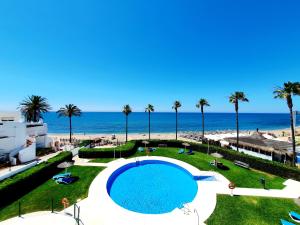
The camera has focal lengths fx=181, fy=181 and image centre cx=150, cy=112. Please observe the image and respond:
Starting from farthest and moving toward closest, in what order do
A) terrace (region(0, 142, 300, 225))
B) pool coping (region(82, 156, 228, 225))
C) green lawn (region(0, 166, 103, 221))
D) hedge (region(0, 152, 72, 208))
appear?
hedge (region(0, 152, 72, 208)), green lawn (region(0, 166, 103, 221)), terrace (region(0, 142, 300, 225)), pool coping (region(82, 156, 228, 225))

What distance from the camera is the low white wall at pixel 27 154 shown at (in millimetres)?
26333

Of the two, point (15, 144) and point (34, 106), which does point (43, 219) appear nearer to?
point (15, 144)

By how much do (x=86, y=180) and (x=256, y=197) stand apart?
18567mm

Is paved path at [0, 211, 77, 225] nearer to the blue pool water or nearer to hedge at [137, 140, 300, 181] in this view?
the blue pool water

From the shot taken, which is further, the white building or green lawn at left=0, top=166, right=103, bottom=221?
the white building

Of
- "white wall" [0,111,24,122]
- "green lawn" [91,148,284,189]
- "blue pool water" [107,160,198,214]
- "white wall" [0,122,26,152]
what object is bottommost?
"blue pool water" [107,160,198,214]

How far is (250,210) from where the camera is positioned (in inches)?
615

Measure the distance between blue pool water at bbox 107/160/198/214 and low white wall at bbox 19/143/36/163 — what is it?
46.0 feet

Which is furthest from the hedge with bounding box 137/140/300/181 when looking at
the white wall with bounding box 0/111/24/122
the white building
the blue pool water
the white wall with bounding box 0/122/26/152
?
the white wall with bounding box 0/111/24/122

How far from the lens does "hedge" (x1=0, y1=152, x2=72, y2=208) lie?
55.0ft

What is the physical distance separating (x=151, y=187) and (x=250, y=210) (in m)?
10.3

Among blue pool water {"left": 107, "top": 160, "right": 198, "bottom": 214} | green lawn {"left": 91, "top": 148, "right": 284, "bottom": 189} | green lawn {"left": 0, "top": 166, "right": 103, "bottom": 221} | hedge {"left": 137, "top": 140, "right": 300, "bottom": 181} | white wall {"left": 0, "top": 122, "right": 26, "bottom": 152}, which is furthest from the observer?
white wall {"left": 0, "top": 122, "right": 26, "bottom": 152}

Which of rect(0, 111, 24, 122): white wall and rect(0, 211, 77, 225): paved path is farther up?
rect(0, 111, 24, 122): white wall

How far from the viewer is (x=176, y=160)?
1188 inches
